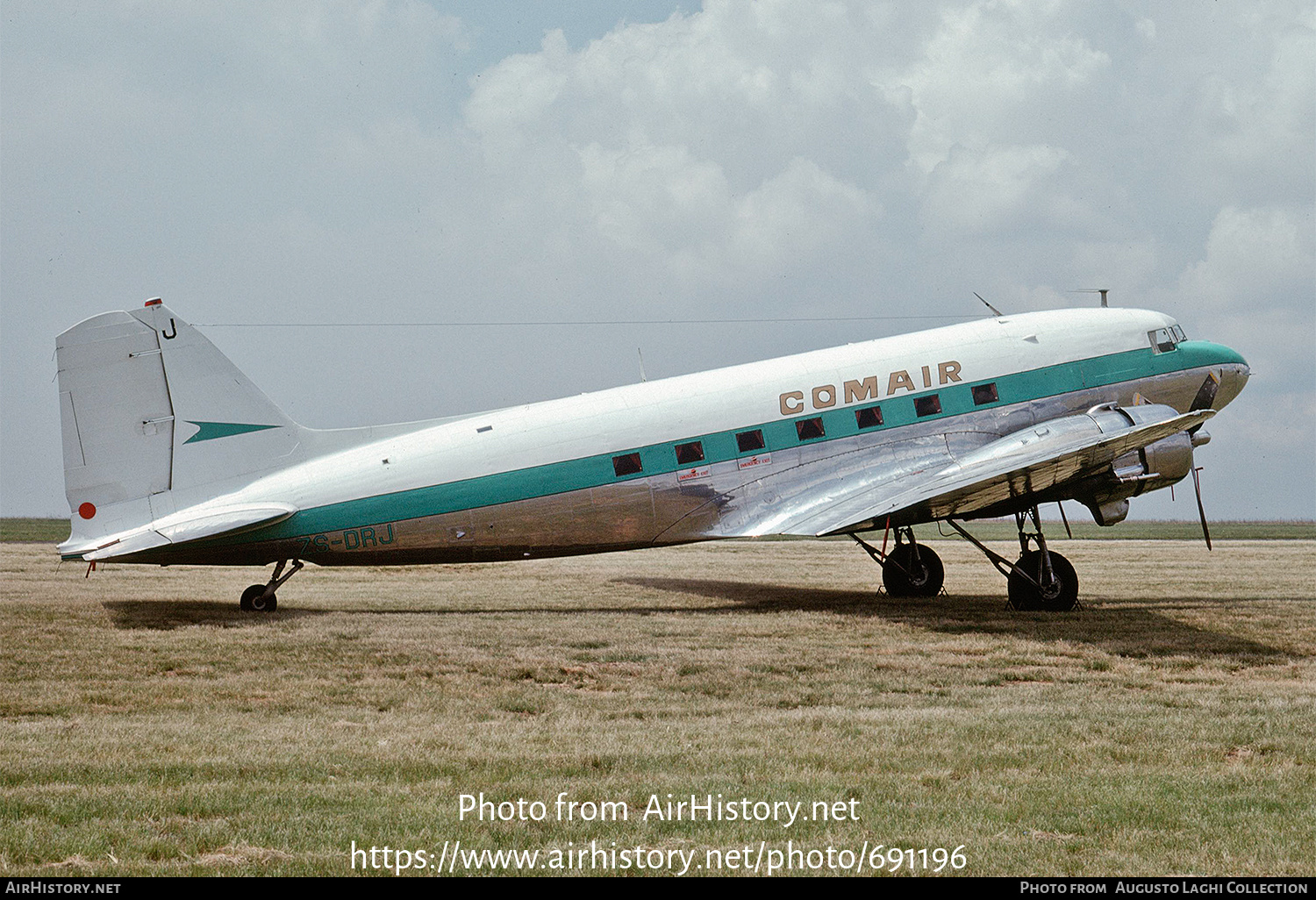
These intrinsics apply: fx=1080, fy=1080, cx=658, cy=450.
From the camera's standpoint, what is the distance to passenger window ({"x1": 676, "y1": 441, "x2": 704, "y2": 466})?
1841 cm

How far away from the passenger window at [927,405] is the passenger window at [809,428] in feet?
5.62

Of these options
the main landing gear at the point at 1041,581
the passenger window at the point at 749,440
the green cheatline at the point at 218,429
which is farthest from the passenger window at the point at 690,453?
the green cheatline at the point at 218,429

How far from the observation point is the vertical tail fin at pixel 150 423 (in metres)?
16.8

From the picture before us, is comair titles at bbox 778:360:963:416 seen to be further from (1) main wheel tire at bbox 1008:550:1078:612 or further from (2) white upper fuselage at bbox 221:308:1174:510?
(1) main wheel tire at bbox 1008:550:1078:612

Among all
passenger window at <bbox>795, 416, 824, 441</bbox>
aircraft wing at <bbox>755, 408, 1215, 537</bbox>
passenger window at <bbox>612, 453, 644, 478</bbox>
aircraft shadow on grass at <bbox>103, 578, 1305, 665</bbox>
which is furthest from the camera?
passenger window at <bbox>795, 416, 824, 441</bbox>

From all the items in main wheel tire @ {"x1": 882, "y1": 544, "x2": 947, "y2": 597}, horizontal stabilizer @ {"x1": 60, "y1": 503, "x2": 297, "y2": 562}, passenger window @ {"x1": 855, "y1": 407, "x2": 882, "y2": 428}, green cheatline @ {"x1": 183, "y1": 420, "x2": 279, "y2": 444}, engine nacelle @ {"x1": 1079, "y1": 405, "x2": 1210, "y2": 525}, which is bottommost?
main wheel tire @ {"x1": 882, "y1": 544, "x2": 947, "y2": 597}

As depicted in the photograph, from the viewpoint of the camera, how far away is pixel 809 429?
739 inches

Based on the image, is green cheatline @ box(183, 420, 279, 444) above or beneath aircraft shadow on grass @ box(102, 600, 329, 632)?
above

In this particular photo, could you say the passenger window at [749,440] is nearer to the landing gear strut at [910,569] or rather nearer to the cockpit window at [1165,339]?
the landing gear strut at [910,569]

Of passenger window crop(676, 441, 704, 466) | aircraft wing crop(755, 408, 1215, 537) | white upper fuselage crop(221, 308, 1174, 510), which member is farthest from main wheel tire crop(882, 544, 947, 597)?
passenger window crop(676, 441, 704, 466)

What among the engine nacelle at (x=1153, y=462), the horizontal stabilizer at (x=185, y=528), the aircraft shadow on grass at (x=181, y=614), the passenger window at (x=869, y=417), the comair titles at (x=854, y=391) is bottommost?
the aircraft shadow on grass at (x=181, y=614)

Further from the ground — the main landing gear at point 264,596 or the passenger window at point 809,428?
the passenger window at point 809,428

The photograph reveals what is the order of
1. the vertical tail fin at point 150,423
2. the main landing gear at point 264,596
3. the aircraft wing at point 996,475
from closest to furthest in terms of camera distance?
the aircraft wing at point 996,475 < the vertical tail fin at point 150,423 < the main landing gear at point 264,596

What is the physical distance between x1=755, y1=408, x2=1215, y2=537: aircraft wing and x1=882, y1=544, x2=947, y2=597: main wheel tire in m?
2.55
